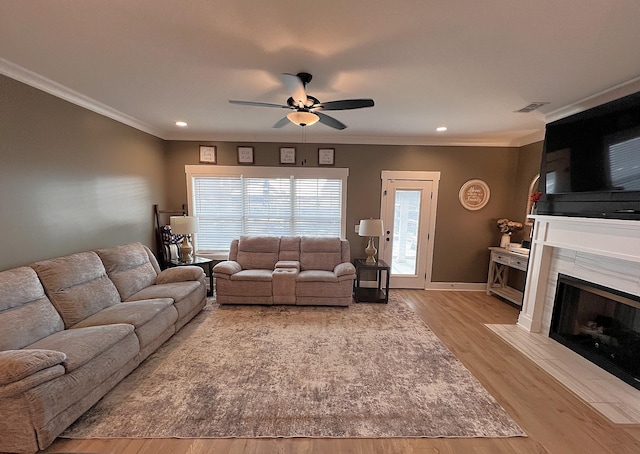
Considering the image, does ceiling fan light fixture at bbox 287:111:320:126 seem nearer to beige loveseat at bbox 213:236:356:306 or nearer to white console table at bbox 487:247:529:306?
beige loveseat at bbox 213:236:356:306

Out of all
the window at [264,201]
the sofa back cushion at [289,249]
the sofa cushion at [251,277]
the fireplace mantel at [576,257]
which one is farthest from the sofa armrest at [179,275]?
the fireplace mantel at [576,257]

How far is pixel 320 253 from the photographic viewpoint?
427cm

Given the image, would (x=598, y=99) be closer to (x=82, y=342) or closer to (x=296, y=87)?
(x=296, y=87)

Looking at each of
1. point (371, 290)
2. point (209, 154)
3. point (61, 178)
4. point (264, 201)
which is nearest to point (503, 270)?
point (371, 290)

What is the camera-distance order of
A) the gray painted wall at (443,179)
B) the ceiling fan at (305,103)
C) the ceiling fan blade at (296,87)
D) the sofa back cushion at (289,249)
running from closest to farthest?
1. the ceiling fan blade at (296,87)
2. the ceiling fan at (305,103)
3. the sofa back cushion at (289,249)
4. the gray painted wall at (443,179)

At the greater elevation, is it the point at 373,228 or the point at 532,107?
the point at 532,107

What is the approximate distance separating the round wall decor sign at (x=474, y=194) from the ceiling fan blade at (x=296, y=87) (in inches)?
139

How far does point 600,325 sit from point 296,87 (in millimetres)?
3783

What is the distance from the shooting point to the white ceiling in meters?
1.46

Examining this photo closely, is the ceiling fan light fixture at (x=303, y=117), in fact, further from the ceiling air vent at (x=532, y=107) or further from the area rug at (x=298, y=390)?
the ceiling air vent at (x=532, y=107)

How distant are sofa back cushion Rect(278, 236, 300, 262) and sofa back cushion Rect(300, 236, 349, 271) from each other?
0.08m

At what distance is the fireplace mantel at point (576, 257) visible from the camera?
2.27 metres

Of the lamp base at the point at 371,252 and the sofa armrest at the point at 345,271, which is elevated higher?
the lamp base at the point at 371,252

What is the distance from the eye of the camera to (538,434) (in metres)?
1.78
